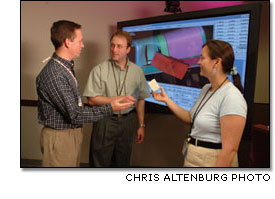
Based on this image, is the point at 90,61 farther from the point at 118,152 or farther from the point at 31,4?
the point at 118,152

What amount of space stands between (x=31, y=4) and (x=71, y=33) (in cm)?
176

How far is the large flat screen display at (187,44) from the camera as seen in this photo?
5.76 feet

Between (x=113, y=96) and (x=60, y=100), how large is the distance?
702 millimetres

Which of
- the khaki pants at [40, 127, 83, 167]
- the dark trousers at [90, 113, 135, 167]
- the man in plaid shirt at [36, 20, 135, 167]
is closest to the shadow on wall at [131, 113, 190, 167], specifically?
the dark trousers at [90, 113, 135, 167]

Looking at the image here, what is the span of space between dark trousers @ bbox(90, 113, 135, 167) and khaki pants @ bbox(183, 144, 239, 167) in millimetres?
856

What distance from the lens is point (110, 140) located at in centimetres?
225

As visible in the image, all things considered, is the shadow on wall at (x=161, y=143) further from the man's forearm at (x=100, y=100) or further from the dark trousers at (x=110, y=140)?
the man's forearm at (x=100, y=100)

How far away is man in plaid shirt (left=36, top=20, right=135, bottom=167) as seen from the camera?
1.62 meters

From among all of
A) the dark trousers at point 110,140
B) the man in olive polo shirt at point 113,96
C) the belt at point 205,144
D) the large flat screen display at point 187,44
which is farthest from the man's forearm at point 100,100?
the belt at point 205,144

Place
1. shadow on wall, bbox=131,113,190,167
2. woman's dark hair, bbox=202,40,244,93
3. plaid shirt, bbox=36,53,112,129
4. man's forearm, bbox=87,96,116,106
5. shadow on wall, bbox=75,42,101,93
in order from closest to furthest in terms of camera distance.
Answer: woman's dark hair, bbox=202,40,244,93, plaid shirt, bbox=36,53,112,129, man's forearm, bbox=87,96,116,106, shadow on wall, bbox=131,113,190,167, shadow on wall, bbox=75,42,101,93

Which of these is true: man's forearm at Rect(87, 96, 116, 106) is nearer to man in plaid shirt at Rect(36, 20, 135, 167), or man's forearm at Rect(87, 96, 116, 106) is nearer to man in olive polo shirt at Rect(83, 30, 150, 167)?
man in olive polo shirt at Rect(83, 30, 150, 167)

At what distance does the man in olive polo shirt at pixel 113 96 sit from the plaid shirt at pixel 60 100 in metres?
0.47

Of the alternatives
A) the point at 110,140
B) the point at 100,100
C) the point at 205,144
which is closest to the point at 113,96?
the point at 100,100
